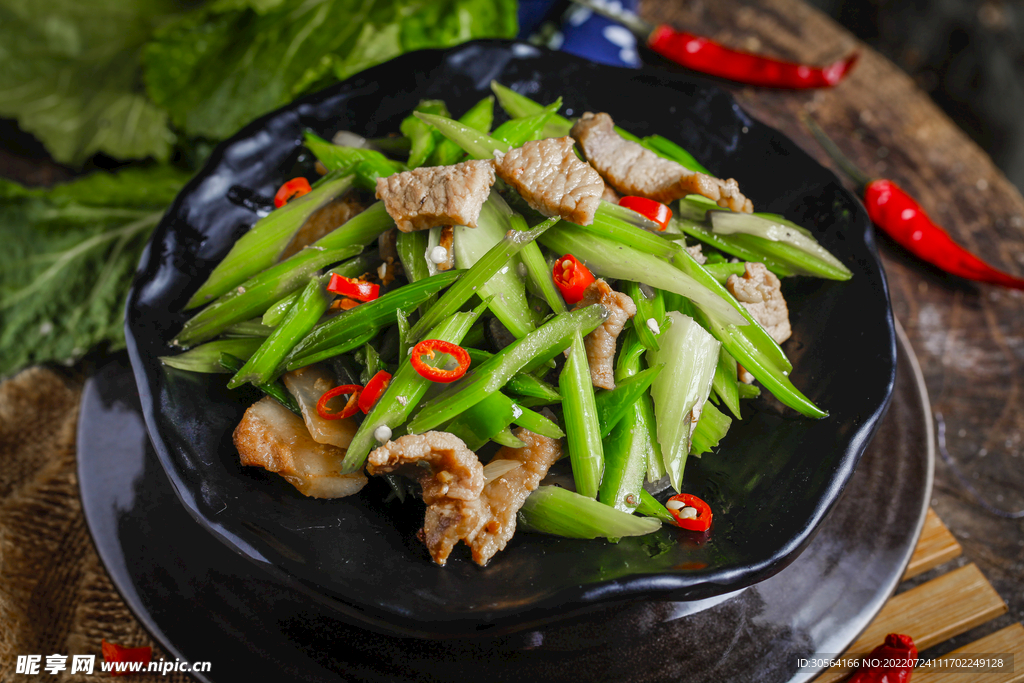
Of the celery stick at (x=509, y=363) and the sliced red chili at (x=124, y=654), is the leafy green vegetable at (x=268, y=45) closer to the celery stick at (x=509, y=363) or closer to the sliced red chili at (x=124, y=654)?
the celery stick at (x=509, y=363)

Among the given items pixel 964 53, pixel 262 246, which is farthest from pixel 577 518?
pixel 964 53

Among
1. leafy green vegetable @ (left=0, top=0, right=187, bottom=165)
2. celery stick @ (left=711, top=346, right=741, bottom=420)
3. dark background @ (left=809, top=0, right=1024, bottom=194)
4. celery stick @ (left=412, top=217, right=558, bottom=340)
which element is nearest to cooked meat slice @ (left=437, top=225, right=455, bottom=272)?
celery stick @ (left=412, top=217, right=558, bottom=340)

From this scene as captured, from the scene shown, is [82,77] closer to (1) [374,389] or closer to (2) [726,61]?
(1) [374,389]

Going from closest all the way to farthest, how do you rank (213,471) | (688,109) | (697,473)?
(213,471) → (697,473) → (688,109)

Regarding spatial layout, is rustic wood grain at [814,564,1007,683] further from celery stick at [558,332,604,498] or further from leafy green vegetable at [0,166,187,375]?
leafy green vegetable at [0,166,187,375]

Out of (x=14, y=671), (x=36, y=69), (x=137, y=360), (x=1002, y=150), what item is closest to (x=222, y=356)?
(x=137, y=360)

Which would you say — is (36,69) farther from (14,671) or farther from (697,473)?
(697,473)
